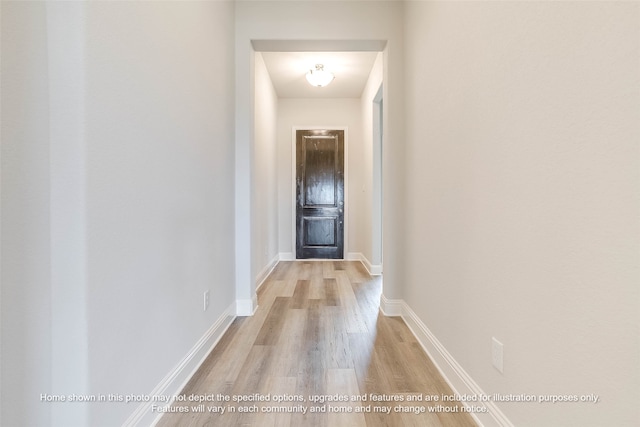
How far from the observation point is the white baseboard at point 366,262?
14.4 feet

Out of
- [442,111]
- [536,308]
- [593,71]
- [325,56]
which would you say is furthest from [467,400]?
[325,56]

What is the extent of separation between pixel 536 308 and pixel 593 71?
2.32 feet

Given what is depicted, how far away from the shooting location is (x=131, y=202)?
120cm

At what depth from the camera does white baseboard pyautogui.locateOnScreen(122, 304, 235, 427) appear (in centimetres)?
126

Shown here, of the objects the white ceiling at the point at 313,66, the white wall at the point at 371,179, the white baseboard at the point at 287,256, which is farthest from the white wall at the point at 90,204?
the white baseboard at the point at 287,256

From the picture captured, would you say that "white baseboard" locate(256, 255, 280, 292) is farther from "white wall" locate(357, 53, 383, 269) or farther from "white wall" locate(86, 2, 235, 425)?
"white wall" locate(86, 2, 235, 425)

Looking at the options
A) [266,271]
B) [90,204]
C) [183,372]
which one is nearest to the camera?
[90,204]

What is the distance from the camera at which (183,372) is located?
164 centimetres

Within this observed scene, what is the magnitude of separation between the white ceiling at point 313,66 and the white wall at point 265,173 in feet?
0.52

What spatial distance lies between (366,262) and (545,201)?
13.2 feet

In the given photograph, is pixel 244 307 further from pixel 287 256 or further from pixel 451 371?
pixel 287 256

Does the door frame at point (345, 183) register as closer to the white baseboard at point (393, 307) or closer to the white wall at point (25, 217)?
the white baseboard at point (393, 307)

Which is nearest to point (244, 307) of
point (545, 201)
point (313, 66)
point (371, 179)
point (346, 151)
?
point (545, 201)

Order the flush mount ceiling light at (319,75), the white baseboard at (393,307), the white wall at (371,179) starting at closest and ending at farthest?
the white baseboard at (393,307) → the flush mount ceiling light at (319,75) → the white wall at (371,179)
